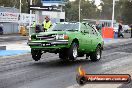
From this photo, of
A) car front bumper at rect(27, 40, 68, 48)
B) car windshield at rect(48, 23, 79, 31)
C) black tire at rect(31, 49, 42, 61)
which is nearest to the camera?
car front bumper at rect(27, 40, 68, 48)

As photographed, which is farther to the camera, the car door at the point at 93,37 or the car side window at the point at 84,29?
the car door at the point at 93,37

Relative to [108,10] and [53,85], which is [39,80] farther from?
[108,10]

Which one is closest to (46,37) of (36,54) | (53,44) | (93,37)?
(53,44)

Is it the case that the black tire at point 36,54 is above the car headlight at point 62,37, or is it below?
below

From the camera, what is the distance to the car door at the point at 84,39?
53.0 ft

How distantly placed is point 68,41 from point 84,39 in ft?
4.84

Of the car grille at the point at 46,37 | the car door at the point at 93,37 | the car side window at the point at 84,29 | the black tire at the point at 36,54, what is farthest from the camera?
the car door at the point at 93,37

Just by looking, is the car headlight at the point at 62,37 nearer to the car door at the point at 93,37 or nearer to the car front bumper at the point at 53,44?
the car front bumper at the point at 53,44

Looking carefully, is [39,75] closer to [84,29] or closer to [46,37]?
[46,37]

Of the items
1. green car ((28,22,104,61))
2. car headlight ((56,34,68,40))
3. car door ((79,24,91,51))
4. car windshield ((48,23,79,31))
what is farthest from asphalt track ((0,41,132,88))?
car windshield ((48,23,79,31))

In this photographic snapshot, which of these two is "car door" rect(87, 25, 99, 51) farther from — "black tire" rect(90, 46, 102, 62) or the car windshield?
the car windshield

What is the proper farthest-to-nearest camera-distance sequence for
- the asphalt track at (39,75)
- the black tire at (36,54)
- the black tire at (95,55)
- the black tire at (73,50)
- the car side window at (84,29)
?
the black tire at (95,55) < the car side window at (84,29) < the black tire at (36,54) < the black tire at (73,50) < the asphalt track at (39,75)

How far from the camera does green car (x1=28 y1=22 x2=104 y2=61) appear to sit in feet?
49.0

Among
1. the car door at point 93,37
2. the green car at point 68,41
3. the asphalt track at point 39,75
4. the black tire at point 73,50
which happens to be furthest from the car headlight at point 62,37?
the car door at point 93,37
